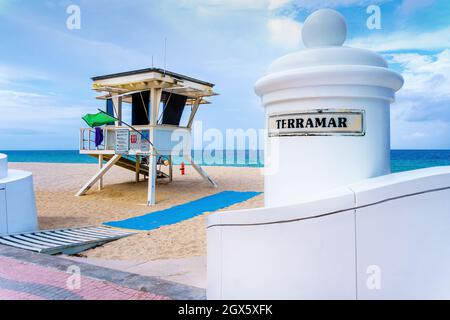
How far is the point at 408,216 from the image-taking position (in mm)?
2266

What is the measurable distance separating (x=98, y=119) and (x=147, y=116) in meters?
2.47

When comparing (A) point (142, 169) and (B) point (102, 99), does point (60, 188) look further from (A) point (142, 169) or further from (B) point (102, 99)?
(B) point (102, 99)

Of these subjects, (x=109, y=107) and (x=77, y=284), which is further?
(x=109, y=107)

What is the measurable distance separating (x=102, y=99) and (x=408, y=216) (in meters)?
17.6

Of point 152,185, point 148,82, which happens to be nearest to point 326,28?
point 152,185

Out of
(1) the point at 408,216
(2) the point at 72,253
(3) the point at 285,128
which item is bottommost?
(2) the point at 72,253

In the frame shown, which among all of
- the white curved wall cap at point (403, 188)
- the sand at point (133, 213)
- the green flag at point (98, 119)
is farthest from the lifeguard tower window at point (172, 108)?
the white curved wall cap at point (403, 188)

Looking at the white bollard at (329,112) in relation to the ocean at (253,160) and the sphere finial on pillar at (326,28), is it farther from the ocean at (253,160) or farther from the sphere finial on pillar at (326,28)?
the ocean at (253,160)

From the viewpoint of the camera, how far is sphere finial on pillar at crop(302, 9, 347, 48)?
2.82 metres

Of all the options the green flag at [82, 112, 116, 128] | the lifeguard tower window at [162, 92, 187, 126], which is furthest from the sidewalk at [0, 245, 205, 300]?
the lifeguard tower window at [162, 92, 187, 126]

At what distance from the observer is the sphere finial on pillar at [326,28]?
2.82 metres

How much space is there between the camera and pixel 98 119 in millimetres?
16656

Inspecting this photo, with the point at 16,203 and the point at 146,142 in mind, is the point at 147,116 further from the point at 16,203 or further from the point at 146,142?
the point at 16,203
